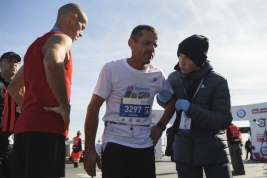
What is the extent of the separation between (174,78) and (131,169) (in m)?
1.04

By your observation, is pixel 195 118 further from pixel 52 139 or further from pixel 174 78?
pixel 52 139

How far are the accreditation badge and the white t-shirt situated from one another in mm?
331

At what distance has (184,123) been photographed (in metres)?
2.92

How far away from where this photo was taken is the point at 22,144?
88.4 inches

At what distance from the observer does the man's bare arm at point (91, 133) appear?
250 cm

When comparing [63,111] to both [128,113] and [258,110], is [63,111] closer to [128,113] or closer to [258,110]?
[128,113]

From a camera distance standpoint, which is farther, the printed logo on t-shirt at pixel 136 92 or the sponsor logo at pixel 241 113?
the sponsor logo at pixel 241 113

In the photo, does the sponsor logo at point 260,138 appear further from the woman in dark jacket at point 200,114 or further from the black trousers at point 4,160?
the black trousers at point 4,160

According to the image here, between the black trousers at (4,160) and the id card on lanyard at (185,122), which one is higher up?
the id card on lanyard at (185,122)

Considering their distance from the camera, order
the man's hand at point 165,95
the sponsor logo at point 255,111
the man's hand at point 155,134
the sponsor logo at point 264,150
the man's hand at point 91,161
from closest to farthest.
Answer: the man's hand at point 91,161 → the man's hand at point 155,134 → the man's hand at point 165,95 → the sponsor logo at point 264,150 → the sponsor logo at point 255,111

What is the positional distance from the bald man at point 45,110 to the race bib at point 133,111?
0.60m

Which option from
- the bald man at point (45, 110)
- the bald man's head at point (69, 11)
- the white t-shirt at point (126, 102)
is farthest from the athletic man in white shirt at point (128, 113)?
the bald man's head at point (69, 11)

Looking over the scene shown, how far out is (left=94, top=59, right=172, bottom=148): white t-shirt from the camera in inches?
106

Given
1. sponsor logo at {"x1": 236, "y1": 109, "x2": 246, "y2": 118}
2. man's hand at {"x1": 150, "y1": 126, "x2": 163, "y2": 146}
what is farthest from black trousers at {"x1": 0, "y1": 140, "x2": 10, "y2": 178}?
sponsor logo at {"x1": 236, "y1": 109, "x2": 246, "y2": 118}
